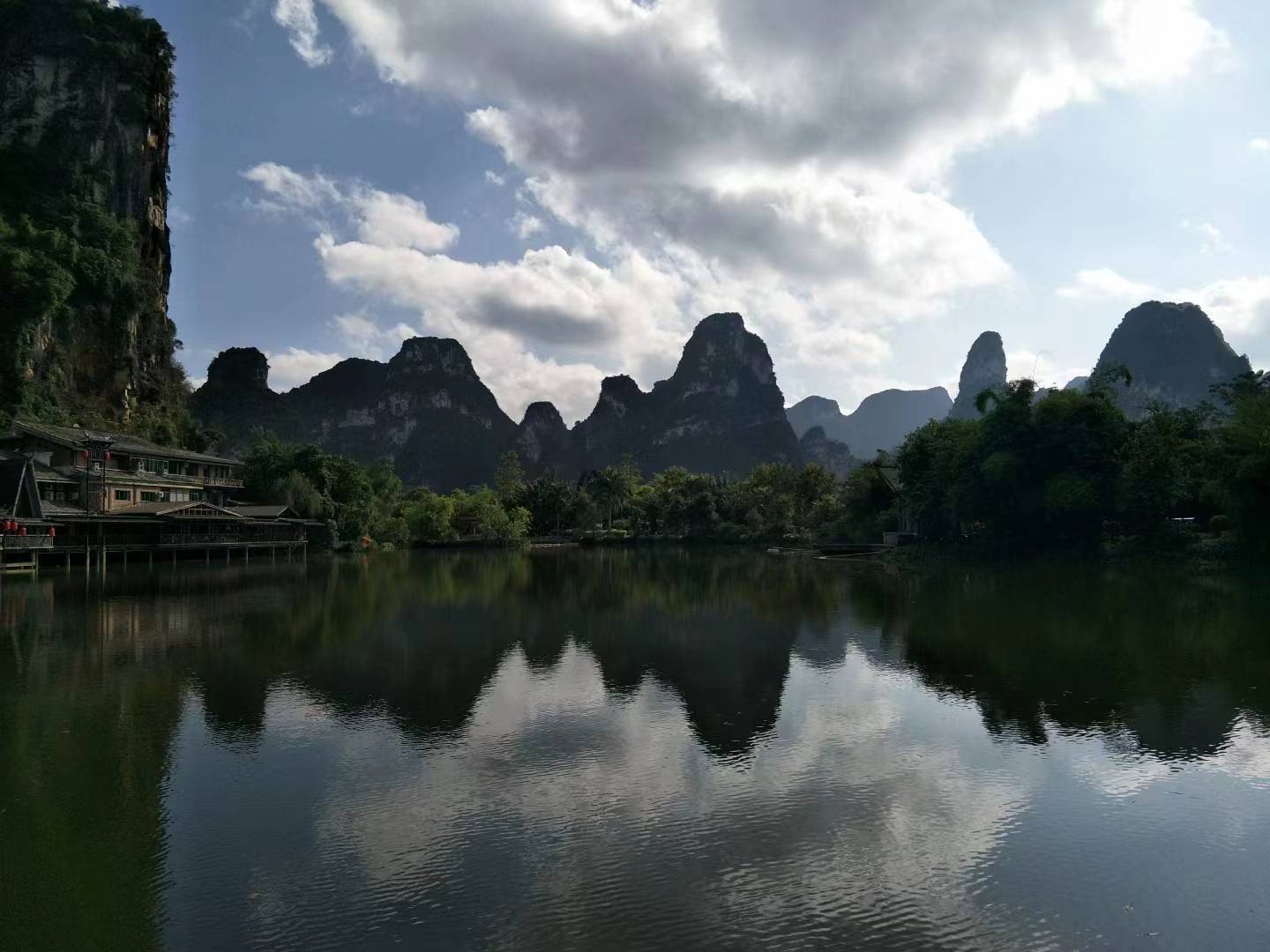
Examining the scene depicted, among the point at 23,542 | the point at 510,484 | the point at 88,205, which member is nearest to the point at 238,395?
the point at 510,484

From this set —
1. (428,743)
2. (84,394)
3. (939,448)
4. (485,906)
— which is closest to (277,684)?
(428,743)

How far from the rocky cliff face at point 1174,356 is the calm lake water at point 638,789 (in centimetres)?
→ 16460

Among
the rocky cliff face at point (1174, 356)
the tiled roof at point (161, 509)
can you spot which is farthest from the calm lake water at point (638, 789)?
the rocky cliff face at point (1174, 356)

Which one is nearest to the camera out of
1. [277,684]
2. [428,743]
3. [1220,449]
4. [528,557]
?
[428,743]

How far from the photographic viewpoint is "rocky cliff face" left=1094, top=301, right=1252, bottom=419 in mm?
157000

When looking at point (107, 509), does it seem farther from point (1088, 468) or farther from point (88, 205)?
point (1088, 468)

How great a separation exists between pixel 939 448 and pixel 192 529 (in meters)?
50.8

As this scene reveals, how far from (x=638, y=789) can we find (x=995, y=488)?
43.5 metres

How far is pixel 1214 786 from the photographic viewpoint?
Answer: 961 centimetres

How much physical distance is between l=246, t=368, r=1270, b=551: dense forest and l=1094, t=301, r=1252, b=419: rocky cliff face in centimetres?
11142

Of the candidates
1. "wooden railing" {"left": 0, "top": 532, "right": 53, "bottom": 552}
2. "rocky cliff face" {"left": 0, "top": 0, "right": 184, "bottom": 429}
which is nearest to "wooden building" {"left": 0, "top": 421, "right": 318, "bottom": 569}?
"wooden railing" {"left": 0, "top": 532, "right": 53, "bottom": 552}

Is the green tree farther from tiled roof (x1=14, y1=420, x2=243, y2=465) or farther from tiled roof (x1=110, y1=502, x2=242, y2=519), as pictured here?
tiled roof (x1=110, y1=502, x2=242, y2=519)

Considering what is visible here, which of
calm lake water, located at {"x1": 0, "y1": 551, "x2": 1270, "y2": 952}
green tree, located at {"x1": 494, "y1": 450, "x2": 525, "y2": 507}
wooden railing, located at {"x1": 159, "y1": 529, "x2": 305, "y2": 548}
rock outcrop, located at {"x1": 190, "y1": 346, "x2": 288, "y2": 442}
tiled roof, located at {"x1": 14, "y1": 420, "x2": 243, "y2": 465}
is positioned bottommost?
calm lake water, located at {"x1": 0, "y1": 551, "x2": 1270, "y2": 952}

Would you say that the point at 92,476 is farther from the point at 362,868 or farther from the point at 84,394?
the point at 362,868
